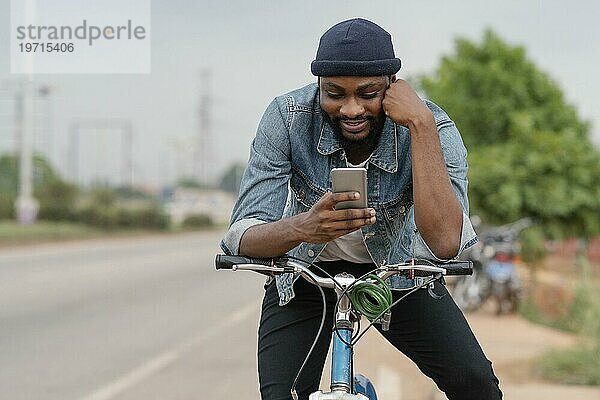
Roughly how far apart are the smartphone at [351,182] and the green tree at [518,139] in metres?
9.81

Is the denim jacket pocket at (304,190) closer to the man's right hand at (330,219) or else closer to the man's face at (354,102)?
the man's face at (354,102)

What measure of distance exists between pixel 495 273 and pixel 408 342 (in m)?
9.58

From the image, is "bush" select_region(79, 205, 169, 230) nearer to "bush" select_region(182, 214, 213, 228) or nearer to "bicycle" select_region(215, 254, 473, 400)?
"bush" select_region(182, 214, 213, 228)

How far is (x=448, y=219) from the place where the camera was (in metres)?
3.15

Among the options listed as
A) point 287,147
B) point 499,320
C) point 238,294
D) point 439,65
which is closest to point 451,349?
point 287,147

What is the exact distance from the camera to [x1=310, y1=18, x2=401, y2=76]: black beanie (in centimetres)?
308

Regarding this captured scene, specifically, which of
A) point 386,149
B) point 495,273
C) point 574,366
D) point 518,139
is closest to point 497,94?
point 518,139

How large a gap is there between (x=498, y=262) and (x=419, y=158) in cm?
1004

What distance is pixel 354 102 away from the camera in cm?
313

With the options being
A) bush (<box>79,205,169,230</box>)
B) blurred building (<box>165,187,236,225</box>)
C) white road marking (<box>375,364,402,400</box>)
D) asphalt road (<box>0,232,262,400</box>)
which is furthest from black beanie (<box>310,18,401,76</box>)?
blurred building (<box>165,187,236,225</box>)

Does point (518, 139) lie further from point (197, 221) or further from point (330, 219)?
point (197, 221)

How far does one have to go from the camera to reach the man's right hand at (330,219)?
286 cm

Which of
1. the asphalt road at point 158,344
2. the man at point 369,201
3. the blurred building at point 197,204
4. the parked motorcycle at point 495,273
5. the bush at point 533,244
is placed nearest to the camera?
the man at point 369,201

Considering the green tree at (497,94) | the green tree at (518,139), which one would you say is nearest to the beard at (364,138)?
the green tree at (518,139)
